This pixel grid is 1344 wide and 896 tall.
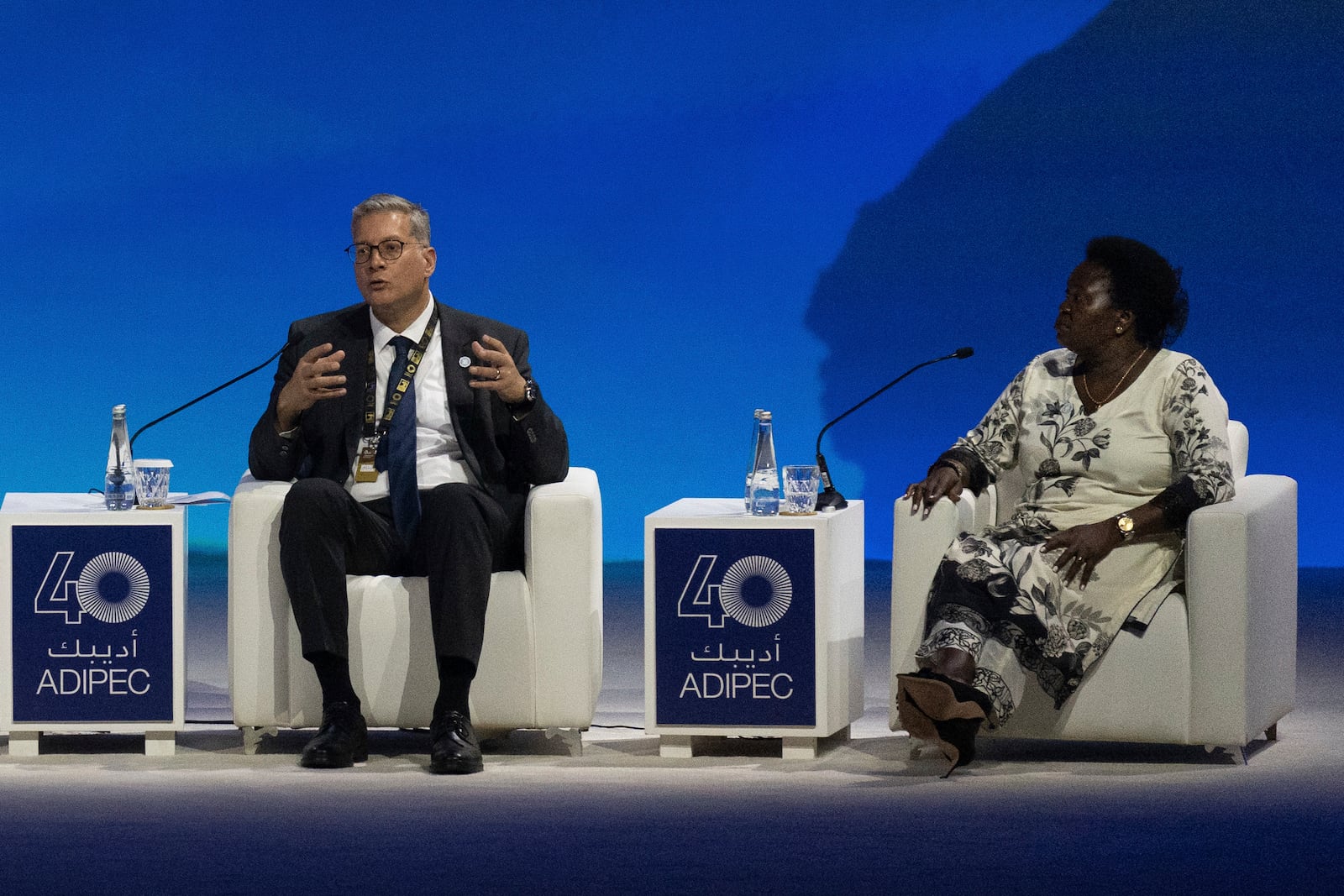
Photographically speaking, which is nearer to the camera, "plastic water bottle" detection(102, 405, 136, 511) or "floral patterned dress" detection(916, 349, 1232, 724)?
"floral patterned dress" detection(916, 349, 1232, 724)

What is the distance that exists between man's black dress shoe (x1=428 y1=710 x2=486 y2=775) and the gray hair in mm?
1051

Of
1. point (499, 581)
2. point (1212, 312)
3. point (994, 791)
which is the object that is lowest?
point (994, 791)

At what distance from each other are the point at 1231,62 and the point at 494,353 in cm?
497

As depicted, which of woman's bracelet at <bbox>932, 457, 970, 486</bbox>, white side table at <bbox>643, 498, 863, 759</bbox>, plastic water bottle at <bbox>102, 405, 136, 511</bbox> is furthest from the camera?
plastic water bottle at <bbox>102, 405, 136, 511</bbox>

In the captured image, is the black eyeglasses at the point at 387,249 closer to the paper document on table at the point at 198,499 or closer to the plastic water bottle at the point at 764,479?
the paper document on table at the point at 198,499

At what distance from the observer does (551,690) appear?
4.14 m

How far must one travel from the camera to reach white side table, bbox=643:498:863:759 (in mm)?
4109

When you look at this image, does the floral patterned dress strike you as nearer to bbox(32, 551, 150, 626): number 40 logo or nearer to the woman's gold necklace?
the woman's gold necklace

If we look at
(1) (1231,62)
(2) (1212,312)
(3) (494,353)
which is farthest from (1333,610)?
(3) (494,353)

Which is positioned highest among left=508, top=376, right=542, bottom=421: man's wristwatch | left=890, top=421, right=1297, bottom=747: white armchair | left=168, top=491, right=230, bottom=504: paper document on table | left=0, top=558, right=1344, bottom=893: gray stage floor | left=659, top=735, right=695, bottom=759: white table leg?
left=508, top=376, right=542, bottom=421: man's wristwatch

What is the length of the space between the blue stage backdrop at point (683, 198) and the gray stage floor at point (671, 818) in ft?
12.7

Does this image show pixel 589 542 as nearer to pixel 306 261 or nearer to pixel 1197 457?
pixel 1197 457

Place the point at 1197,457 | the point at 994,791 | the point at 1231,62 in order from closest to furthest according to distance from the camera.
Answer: the point at 994,791, the point at 1197,457, the point at 1231,62

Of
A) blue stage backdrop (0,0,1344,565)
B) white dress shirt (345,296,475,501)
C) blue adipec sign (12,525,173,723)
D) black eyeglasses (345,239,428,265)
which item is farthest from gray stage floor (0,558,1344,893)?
blue stage backdrop (0,0,1344,565)
